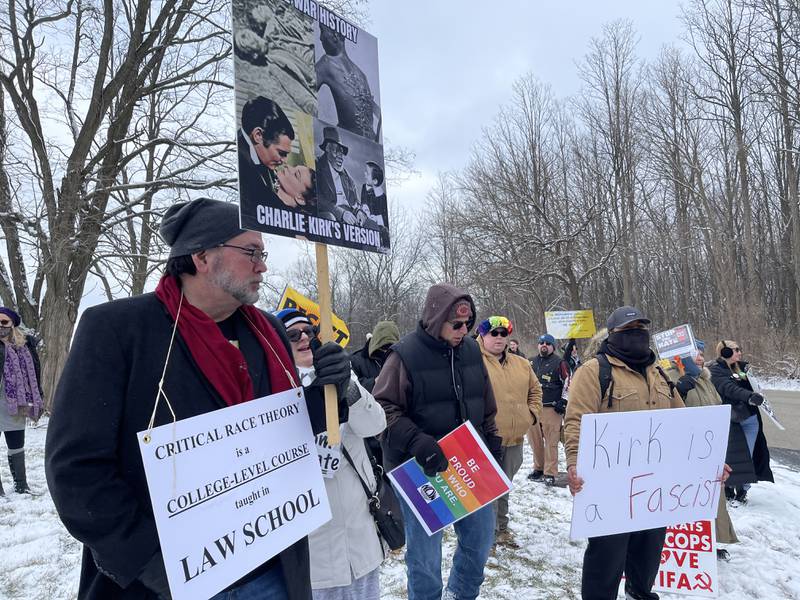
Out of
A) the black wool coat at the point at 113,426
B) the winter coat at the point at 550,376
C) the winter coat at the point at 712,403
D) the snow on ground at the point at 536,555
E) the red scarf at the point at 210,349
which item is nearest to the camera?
the black wool coat at the point at 113,426

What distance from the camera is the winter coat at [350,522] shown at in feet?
7.54

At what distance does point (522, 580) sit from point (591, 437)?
5.76 feet

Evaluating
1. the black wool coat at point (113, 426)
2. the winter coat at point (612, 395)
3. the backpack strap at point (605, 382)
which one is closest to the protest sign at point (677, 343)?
the winter coat at point (612, 395)

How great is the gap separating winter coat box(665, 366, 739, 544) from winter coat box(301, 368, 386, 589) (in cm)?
293

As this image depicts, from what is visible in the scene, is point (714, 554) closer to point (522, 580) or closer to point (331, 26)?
point (522, 580)

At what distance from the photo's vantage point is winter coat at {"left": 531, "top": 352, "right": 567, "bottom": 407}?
22.9 feet

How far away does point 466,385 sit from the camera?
3166mm

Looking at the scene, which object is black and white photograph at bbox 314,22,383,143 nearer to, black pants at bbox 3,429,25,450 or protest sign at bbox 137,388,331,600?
protest sign at bbox 137,388,331,600

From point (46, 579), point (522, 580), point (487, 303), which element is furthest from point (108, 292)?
point (487, 303)

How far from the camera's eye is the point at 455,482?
9.76 ft

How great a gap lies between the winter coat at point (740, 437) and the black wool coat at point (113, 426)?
519cm

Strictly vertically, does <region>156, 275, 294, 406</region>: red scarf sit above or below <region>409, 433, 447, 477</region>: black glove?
above

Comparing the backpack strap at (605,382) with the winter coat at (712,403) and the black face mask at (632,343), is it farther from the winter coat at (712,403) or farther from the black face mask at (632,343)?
the winter coat at (712,403)

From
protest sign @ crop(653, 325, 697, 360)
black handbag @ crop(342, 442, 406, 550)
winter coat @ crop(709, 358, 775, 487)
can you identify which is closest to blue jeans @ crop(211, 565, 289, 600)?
black handbag @ crop(342, 442, 406, 550)
